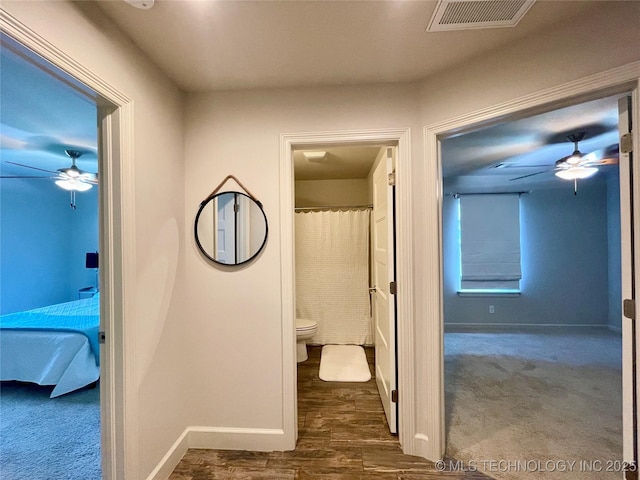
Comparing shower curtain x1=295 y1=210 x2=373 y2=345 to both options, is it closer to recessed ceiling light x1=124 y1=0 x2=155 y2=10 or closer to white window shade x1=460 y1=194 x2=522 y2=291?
white window shade x1=460 y1=194 x2=522 y2=291

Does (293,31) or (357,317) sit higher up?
(293,31)

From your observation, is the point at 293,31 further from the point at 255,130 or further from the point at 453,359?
the point at 453,359

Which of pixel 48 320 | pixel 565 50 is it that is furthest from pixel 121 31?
pixel 48 320

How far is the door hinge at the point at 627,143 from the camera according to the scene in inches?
44.8

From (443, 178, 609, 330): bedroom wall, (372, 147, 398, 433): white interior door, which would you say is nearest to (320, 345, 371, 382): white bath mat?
(372, 147, 398, 433): white interior door

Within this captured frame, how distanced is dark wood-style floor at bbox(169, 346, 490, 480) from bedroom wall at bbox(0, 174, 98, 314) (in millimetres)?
4267

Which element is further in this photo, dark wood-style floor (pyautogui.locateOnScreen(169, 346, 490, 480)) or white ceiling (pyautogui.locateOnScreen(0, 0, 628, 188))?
dark wood-style floor (pyautogui.locateOnScreen(169, 346, 490, 480))

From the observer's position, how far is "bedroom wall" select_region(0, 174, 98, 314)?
12.6 ft

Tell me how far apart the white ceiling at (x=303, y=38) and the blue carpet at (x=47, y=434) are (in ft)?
7.68

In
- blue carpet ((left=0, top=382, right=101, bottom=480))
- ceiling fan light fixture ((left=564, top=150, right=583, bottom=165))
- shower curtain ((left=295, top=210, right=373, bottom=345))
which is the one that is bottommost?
blue carpet ((left=0, top=382, right=101, bottom=480))

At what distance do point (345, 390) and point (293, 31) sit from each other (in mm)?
2577

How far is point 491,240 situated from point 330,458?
395 cm

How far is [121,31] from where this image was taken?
1.23m

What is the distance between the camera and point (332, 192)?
3930 millimetres
